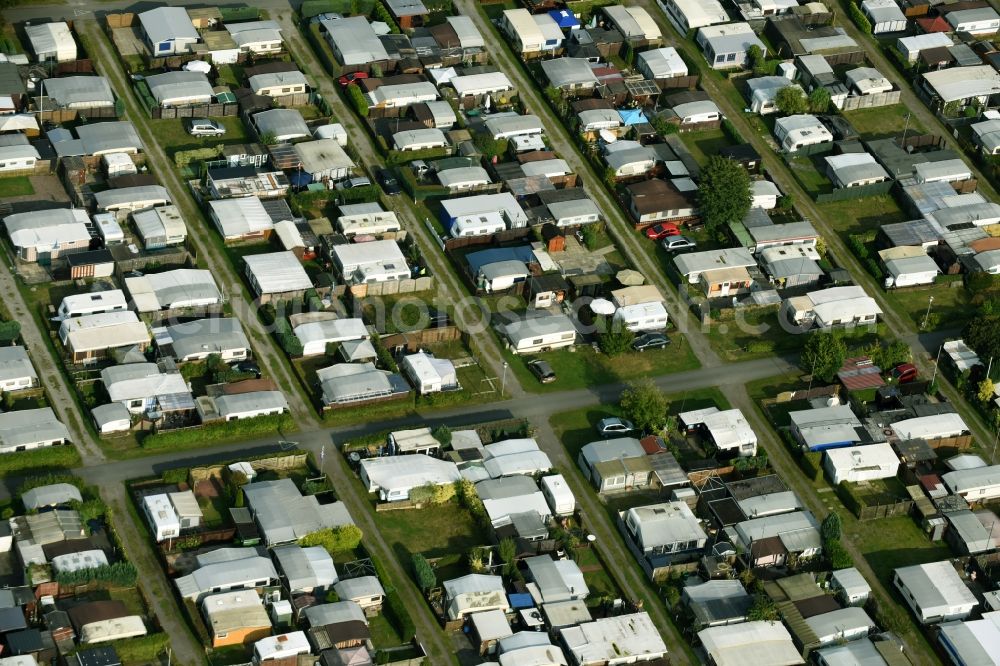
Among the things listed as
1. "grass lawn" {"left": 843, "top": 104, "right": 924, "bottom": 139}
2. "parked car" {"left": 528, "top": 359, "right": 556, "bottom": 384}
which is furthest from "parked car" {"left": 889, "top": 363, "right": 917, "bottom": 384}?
"grass lawn" {"left": 843, "top": 104, "right": 924, "bottom": 139}

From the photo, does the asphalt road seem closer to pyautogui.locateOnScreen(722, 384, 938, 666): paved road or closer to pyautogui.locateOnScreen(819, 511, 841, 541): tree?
pyautogui.locateOnScreen(722, 384, 938, 666): paved road

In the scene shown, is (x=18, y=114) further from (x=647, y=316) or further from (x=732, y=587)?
(x=732, y=587)

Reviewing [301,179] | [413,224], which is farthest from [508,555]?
[301,179]

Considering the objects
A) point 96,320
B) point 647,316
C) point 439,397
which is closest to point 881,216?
point 647,316

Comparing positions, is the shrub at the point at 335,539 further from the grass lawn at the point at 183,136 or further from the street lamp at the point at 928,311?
the street lamp at the point at 928,311

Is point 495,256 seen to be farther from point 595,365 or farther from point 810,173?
point 810,173

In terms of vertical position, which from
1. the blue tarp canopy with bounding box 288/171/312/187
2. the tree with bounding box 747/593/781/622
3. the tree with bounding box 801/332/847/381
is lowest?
the tree with bounding box 747/593/781/622
